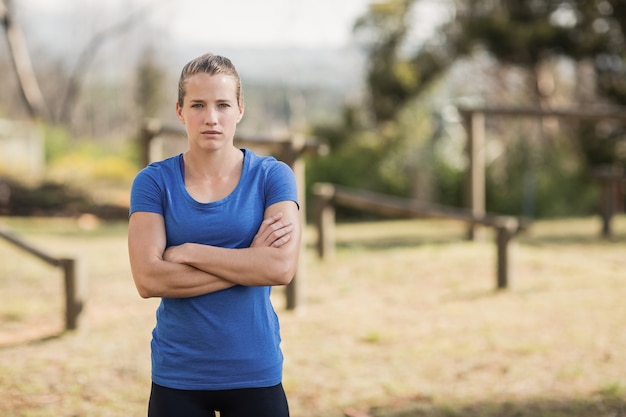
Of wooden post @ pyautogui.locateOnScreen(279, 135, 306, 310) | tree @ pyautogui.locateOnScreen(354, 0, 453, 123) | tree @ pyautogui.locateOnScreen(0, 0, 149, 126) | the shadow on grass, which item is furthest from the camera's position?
tree @ pyautogui.locateOnScreen(354, 0, 453, 123)

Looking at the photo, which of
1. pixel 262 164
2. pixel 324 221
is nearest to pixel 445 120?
pixel 324 221

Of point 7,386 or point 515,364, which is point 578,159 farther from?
point 7,386

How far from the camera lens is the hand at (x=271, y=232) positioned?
223cm

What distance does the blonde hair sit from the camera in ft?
7.02

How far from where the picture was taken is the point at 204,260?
215 cm

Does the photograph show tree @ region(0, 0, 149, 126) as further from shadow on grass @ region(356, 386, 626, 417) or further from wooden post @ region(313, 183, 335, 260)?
shadow on grass @ region(356, 386, 626, 417)

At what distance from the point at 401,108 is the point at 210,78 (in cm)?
1545

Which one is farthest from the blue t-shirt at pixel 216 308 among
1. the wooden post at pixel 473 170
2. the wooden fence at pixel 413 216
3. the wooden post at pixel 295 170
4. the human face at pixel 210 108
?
the wooden post at pixel 473 170

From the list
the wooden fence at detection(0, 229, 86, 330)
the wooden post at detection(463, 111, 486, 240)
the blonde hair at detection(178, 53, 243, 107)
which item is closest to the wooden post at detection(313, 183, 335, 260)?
the wooden post at detection(463, 111, 486, 240)

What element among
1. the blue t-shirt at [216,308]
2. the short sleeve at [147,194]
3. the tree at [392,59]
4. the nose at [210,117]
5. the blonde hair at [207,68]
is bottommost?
the blue t-shirt at [216,308]

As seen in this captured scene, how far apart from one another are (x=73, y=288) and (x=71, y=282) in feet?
0.14

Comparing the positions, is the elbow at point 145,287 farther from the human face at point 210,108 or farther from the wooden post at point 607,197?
the wooden post at point 607,197

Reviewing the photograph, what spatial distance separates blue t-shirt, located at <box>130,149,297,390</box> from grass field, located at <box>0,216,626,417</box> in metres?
2.17

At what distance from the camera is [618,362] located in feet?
17.1
